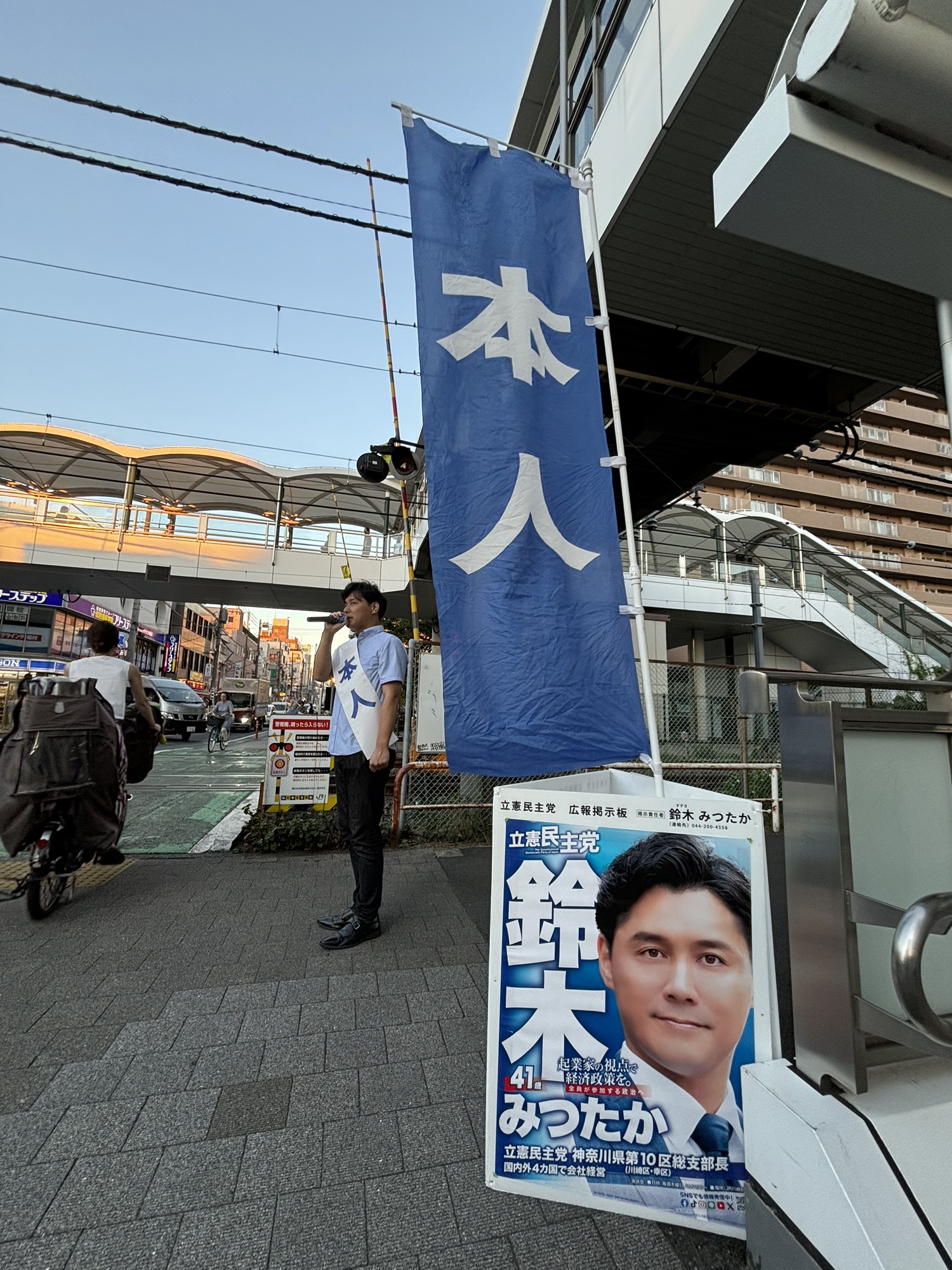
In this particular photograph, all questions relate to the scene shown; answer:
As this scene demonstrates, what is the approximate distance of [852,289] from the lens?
15.2 feet

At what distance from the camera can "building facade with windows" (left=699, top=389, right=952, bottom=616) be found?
44219mm

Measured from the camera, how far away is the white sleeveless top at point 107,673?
4.32 metres

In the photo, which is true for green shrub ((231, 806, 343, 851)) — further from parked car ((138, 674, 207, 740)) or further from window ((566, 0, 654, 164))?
parked car ((138, 674, 207, 740))

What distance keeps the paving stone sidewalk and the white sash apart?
1.19 m

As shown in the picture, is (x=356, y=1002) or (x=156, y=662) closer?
(x=356, y=1002)

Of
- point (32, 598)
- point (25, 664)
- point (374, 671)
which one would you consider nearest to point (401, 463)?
point (374, 671)

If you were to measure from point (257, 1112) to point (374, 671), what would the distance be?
1998 mm

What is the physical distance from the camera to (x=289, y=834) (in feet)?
17.7

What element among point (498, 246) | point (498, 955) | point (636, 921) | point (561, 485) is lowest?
point (498, 955)

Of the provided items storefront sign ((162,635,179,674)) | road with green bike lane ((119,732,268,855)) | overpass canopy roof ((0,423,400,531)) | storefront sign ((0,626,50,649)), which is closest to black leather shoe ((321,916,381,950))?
road with green bike lane ((119,732,268,855))

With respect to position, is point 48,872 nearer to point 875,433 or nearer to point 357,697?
point 357,697

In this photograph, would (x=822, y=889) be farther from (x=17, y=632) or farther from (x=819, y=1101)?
(x=17, y=632)

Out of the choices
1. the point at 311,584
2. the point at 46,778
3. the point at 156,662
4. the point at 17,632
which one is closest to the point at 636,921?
the point at 46,778

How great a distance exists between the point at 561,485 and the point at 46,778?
11.4ft
